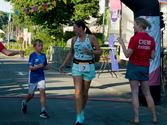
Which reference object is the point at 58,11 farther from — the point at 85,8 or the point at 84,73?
the point at 84,73

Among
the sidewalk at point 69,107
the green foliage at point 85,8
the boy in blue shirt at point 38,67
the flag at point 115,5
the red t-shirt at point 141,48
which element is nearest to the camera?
the red t-shirt at point 141,48

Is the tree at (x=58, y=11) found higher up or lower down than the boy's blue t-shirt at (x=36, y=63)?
higher up

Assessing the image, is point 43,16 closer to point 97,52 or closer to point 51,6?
point 51,6

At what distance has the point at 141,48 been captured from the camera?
9.52m

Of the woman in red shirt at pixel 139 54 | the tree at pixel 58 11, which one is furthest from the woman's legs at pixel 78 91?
the tree at pixel 58 11

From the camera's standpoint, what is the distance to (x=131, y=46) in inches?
373

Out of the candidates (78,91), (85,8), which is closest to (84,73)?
(78,91)

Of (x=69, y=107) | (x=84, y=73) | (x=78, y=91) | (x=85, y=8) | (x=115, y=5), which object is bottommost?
(x=69, y=107)

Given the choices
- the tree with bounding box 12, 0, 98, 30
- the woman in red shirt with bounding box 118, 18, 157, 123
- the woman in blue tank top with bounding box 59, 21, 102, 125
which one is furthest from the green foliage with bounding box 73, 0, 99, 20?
the woman in blue tank top with bounding box 59, 21, 102, 125

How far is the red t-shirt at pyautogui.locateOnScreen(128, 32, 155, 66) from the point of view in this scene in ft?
31.2

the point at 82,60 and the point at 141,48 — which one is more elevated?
the point at 141,48

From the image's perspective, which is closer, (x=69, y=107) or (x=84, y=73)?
(x=84, y=73)

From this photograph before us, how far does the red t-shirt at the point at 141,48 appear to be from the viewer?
950cm

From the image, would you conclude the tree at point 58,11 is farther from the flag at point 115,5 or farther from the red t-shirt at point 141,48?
the red t-shirt at point 141,48
